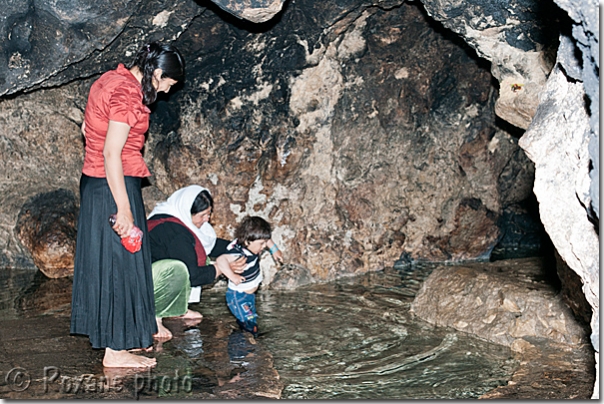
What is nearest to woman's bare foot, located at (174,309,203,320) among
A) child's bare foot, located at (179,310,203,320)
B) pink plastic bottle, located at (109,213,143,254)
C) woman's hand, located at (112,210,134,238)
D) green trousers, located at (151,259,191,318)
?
child's bare foot, located at (179,310,203,320)

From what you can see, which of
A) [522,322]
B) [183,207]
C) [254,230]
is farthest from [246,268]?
[522,322]

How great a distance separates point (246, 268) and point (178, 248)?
49 cm

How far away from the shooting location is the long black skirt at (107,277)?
4078 millimetres

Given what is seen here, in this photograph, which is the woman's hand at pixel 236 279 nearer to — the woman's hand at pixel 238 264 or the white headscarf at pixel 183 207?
the woman's hand at pixel 238 264

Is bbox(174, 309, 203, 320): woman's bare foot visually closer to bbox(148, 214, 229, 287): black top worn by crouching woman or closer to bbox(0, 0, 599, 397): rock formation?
bbox(148, 214, 229, 287): black top worn by crouching woman

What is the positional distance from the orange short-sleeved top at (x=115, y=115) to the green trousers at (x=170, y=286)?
872 millimetres

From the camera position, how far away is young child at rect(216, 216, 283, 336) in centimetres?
505

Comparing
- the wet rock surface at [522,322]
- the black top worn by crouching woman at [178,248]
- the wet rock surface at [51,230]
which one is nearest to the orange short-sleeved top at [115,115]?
the black top worn by crouching woman at [178,248]

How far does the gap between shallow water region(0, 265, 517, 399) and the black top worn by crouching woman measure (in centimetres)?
41

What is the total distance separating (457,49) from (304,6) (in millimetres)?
1747

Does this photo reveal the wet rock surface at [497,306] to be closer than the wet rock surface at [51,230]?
Yes

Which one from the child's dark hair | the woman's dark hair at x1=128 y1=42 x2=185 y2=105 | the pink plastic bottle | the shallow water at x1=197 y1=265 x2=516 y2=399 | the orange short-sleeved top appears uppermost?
the woman's dark hair at x1=128 y1=42 x2=185 y2=105

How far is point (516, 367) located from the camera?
4305mm

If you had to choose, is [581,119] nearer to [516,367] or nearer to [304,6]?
[516,367]
